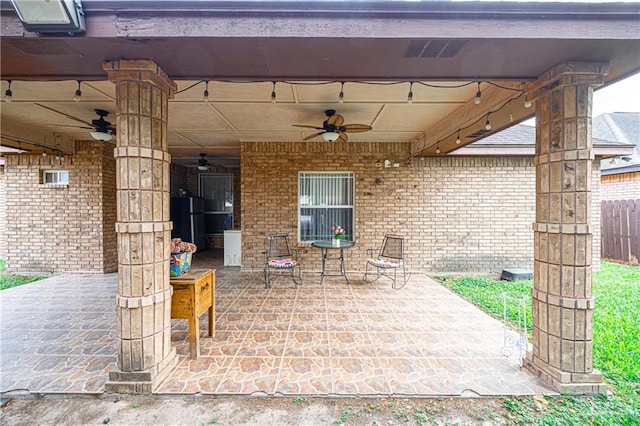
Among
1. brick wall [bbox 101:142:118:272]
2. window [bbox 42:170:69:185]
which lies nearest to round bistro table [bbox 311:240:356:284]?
brick wall [bbox 101:142:118:272]

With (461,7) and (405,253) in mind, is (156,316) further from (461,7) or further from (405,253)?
(405,253)

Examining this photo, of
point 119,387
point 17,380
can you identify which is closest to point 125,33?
point 119,387

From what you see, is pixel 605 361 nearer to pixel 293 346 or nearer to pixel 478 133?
pixel 293 346

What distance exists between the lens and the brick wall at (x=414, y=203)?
216 inches

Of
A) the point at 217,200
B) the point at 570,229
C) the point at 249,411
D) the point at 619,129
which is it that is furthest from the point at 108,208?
the point at 619,129

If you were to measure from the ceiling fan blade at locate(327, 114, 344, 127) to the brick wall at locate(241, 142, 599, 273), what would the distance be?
1.78m

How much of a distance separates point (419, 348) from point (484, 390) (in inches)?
26.0

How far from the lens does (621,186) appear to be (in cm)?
754

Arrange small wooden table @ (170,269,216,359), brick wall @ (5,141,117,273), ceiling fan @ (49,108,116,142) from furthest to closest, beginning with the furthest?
brick wall @ (5,141,117,273), ceiling fan @ (49,108,116,142), small wooden table @ (170,269,216,359)

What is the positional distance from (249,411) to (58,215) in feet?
20.2

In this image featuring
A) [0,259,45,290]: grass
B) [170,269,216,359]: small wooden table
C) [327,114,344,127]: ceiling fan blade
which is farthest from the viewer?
[0,259,45,290]: grass

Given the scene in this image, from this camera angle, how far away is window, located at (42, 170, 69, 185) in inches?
219

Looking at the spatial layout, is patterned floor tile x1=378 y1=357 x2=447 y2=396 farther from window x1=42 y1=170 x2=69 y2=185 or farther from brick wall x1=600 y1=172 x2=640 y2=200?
brick wall x1=600 y1=172 x2=640 y2=200

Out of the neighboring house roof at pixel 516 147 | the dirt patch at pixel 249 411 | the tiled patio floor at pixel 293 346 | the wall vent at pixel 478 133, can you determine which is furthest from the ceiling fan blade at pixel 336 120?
the dirt patch at pixel 249 411
